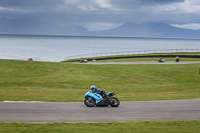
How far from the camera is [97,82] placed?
106 ft

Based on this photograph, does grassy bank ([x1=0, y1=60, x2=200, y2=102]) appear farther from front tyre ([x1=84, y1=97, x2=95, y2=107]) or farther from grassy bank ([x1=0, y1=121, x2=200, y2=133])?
grassy bank ([x1=0, y1=121, x2=200, y2=133])

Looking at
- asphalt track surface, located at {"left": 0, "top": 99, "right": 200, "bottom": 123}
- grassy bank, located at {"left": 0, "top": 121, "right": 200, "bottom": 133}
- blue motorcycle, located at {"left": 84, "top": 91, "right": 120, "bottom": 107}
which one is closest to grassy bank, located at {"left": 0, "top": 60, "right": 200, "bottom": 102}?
asphalt track surface, located at {"left": 0, "top": 99, "right": 200, "bottom": 123}

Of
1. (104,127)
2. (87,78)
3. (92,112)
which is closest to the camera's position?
(104,127)

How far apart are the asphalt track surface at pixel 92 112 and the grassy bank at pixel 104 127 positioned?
0.95 metres

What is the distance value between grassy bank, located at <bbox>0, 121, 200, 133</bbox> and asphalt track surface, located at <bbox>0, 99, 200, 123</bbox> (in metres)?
0.95

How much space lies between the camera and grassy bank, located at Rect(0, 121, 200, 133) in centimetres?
1113

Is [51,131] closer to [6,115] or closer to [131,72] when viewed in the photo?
[6,115]

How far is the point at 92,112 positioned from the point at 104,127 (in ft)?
11.3

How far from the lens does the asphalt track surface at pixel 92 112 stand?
13703mm

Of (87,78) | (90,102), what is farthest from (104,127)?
(87,78)

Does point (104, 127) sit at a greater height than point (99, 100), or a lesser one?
lesser

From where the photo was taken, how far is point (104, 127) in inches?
470

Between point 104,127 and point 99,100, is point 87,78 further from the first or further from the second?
point 104,127

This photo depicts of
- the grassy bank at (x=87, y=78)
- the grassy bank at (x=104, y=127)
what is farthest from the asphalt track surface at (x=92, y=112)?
the grassy bank at (x=87, y=78)
